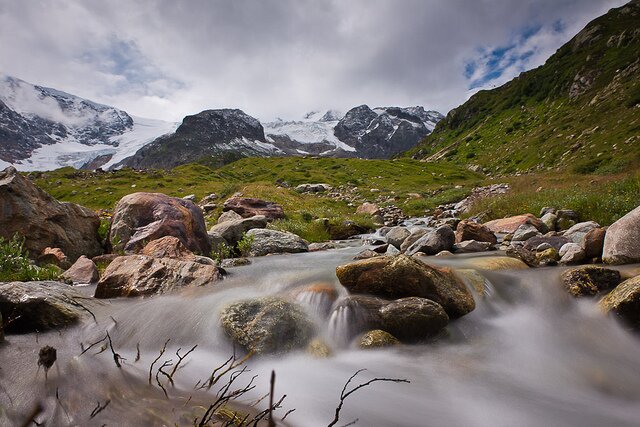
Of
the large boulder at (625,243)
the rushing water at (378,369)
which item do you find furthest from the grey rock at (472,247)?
the rushing water at (378,369)

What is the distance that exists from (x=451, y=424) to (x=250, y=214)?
17045 millimetres

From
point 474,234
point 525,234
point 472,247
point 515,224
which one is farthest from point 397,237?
point 525,234

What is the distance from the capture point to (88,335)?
220 inches

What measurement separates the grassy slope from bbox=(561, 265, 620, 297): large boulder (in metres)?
14.3

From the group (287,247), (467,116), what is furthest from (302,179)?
(467,116)

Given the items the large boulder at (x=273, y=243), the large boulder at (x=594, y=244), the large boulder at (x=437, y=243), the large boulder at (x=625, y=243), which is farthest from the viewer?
the large boulder at (x=273, y=243)

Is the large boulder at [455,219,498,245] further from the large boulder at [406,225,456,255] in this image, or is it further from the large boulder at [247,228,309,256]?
the large boulder at [247,228,309,256]

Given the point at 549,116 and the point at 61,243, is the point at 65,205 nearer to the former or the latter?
the point at 61,243

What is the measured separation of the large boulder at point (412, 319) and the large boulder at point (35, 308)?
539 centimetres

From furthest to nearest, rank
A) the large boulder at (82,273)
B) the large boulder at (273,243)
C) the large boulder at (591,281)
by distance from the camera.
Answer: the large boulder at (273,243), the large boulder at (82,273), the large boulder at (591,281)

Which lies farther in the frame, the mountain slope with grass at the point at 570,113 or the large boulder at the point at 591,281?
the mountain slope with grass at the point at 570,113

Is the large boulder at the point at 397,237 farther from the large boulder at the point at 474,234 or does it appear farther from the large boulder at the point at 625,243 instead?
the large boulder at the point at 625,243

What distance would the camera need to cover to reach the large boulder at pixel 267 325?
5289 mm

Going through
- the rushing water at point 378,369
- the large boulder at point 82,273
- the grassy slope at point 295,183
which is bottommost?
the rushing water at point 378,369
